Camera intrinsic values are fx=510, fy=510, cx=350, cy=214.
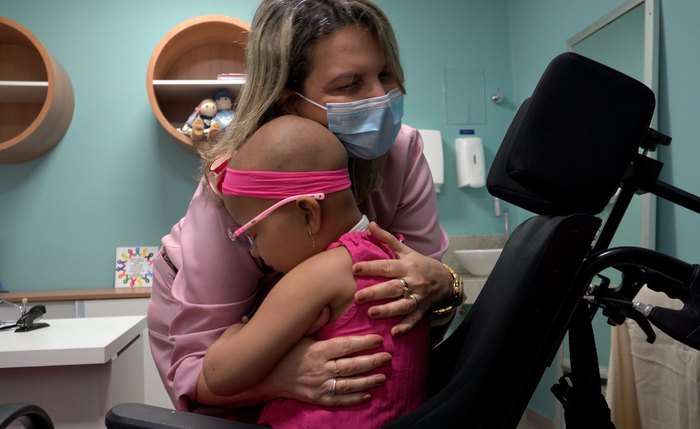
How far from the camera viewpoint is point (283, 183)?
2.70 ft

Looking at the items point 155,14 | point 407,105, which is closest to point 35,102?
point 155,14

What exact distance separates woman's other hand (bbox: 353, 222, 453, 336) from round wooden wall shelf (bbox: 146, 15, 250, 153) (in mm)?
2277

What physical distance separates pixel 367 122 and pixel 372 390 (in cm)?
49

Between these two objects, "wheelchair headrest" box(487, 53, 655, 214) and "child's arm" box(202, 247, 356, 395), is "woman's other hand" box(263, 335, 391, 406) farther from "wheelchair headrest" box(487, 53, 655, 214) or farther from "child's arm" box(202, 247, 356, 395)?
"wheelchair headrest" box(487, 53, 655, 214)

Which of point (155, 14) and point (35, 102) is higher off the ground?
point (155, 14)

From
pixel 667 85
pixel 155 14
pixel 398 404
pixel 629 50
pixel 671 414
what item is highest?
pixel 155 14

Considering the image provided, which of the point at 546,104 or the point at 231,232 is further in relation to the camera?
the point at 231,232

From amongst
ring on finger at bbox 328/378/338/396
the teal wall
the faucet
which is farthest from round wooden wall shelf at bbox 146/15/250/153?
ring on finger at bbox 328/378/338/396

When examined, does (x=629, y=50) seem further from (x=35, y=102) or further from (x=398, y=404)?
(x=35, y=102)

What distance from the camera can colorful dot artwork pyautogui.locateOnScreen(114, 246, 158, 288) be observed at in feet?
9.97

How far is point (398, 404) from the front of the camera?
0.80 meters

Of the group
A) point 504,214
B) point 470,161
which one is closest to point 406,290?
point 470,161

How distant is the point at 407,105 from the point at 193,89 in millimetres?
1365

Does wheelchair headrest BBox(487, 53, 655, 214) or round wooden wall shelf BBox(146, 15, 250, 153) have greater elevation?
round wooden wall shelf BBox(146, 15, 250, 153)
